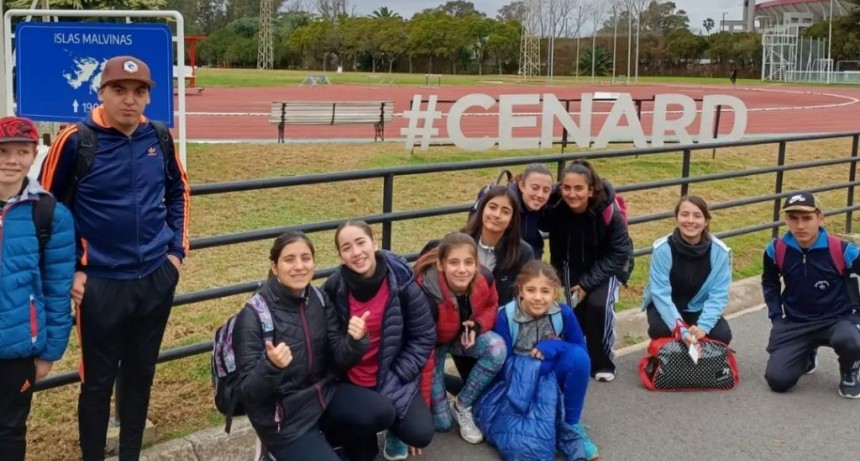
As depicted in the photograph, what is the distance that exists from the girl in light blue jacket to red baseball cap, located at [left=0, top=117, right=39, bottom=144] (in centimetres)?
346

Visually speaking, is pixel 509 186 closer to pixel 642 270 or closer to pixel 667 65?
pixel 642 270

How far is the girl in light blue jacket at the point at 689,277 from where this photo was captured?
518cm

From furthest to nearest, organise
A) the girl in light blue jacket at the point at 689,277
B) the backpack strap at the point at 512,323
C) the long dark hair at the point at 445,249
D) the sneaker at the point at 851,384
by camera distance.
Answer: the girl in light blue jacket at the point at 689,277, the sneaker at the point at 851,384, the backpack strap at the point at 512,323, the long dark hair at the point at 445,249

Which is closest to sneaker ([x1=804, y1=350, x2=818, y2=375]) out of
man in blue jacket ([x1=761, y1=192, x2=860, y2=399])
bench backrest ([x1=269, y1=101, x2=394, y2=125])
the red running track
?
man in blue jacket ([x1=761, y1=192, x2=860, y2=399])

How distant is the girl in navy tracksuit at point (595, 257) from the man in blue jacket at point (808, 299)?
896 millimetres

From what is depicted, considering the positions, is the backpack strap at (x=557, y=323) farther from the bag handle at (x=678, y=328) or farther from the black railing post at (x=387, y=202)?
the black railing post at (x=387, y=202)

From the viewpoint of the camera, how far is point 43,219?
9.89 feet

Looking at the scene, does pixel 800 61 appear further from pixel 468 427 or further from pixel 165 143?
pixel 165 143

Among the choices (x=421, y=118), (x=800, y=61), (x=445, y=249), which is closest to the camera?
(x=445, y=249)

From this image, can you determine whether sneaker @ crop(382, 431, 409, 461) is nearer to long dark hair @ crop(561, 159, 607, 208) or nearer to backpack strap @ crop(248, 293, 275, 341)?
backpack strap @ crop(248, 293, 275, 341)

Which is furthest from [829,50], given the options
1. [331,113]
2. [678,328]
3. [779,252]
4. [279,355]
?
[279,355]

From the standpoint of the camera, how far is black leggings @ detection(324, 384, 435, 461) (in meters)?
3.74

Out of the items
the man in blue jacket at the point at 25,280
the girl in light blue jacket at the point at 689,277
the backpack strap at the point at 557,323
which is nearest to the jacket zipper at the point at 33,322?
the man in blue jacket at the point at 25,280

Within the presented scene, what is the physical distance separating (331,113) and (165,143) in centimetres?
1296
